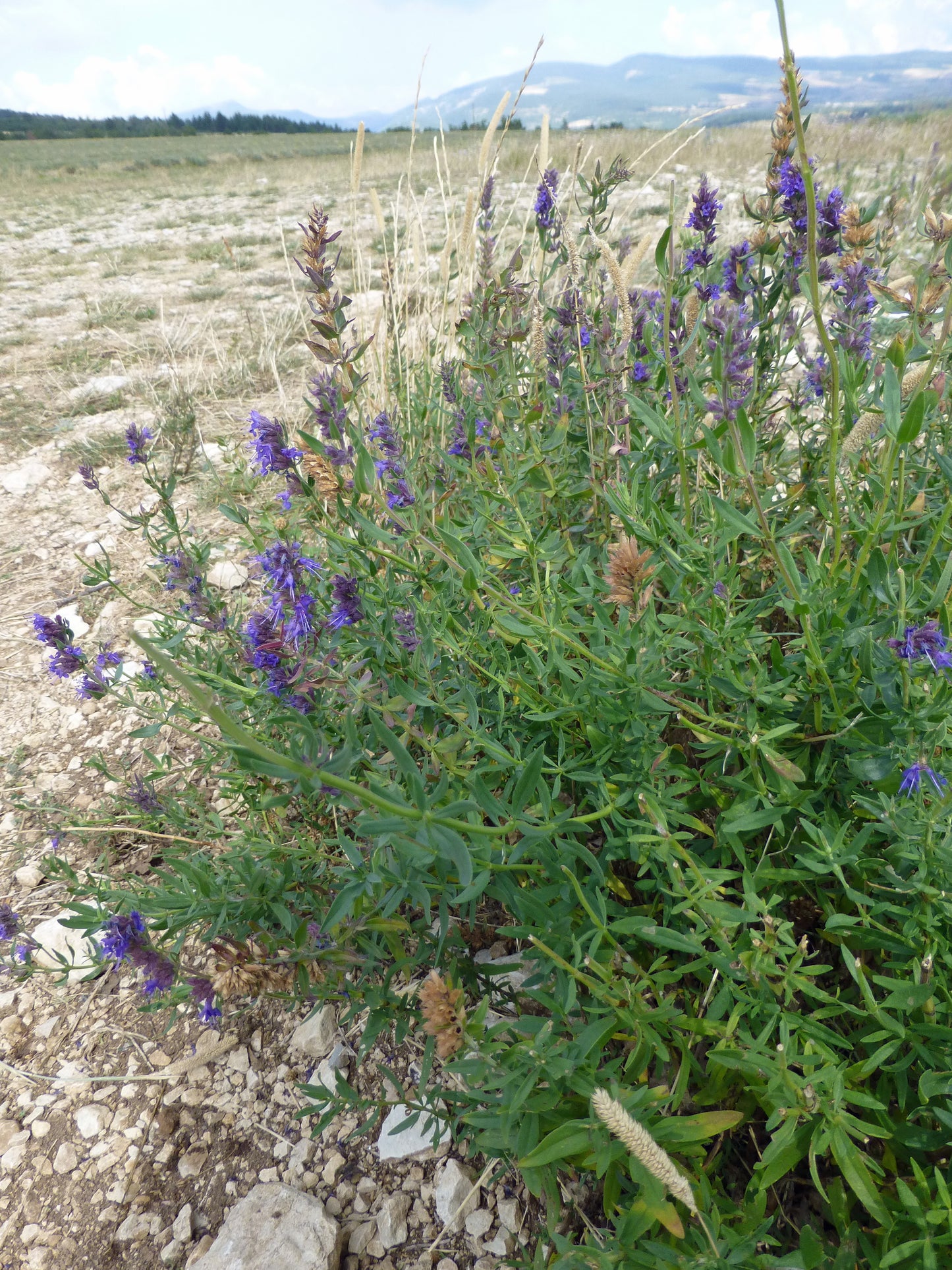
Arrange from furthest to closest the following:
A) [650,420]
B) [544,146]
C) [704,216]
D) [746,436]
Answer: [544,146] → [704,216] → [650,420] → [746,436]

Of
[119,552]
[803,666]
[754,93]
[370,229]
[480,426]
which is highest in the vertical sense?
[754,93]

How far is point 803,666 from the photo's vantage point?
5.04ft

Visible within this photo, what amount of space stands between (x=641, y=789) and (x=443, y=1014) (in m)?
0.57

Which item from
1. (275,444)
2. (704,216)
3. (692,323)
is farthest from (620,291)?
(275,444)

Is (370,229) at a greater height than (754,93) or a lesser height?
lesser

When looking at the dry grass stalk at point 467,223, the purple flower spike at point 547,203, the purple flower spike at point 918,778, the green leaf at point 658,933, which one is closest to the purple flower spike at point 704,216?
the purple flower spike at point 547,203

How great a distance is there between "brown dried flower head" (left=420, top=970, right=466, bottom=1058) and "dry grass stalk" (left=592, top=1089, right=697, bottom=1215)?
0.30 m

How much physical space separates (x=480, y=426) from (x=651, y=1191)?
196 cm

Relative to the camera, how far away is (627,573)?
4.03 ft

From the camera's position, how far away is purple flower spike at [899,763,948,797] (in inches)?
46.8

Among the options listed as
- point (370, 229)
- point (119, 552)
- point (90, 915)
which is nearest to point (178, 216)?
point (370, 229)

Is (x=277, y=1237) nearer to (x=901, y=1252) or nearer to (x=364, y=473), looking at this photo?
(x=901, y=1252)

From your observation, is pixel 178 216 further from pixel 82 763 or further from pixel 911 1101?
pixel 911 1101

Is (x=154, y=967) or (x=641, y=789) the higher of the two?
(x=641, y=789)
